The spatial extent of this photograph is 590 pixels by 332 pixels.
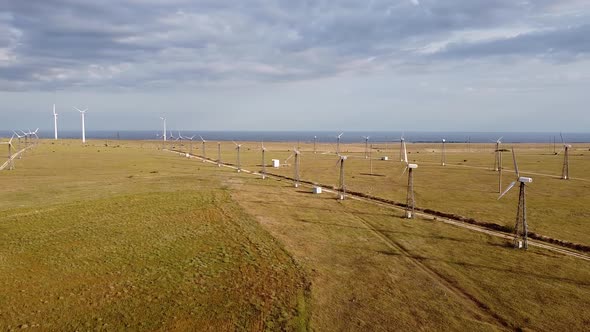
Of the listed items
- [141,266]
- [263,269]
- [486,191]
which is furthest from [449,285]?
[486,191]

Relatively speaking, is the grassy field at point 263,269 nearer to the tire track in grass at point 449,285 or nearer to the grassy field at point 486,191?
the tire track in grass at point 449,285

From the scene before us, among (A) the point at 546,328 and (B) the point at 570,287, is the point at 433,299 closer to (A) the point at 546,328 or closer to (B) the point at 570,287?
(A) the point at 546,328

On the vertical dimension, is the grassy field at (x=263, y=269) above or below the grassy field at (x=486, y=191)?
below

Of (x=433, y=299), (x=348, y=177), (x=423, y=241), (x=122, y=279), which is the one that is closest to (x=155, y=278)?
(x=122, y=279)

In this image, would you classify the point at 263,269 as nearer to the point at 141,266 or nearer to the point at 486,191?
the point at 141,266

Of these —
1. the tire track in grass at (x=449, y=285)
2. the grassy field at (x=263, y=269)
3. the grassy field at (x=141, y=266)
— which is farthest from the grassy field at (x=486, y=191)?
the grassy field at (x=141, y=266)
